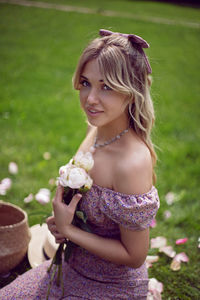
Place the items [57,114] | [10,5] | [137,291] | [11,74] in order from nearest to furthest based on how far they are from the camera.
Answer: [137,291] < [57,114] < [11,74] < [10,5]

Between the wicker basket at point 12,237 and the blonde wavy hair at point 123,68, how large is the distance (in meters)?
1.06

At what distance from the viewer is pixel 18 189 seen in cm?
316

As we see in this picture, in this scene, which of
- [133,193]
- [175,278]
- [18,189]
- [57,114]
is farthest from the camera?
[57,114]

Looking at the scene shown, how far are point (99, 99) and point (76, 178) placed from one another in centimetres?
40

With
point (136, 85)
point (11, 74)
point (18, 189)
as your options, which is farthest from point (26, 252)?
point (11, 74)

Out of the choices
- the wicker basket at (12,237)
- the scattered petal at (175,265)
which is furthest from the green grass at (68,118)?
the wicker basket at (12,237)

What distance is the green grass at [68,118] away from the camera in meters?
2.83

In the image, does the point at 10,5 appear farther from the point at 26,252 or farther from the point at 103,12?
the point at 26,252

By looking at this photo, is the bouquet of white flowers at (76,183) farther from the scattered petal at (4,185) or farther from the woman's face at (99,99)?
the scattered petal at (4,185)

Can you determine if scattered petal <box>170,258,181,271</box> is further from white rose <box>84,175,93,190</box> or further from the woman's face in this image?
the woman's face

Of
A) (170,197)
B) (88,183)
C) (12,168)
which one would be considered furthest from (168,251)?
(12,168)

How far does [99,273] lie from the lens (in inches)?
68.1

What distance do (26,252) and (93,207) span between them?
1006 millimetres

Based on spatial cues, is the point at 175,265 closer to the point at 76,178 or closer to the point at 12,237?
the point at 12,237
